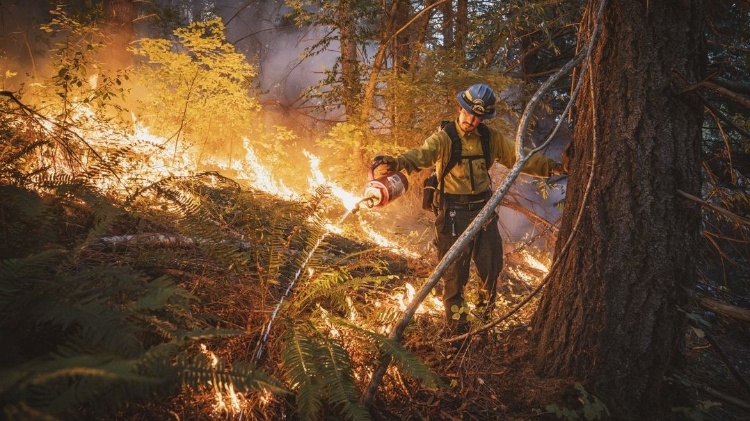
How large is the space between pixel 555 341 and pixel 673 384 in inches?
29.8

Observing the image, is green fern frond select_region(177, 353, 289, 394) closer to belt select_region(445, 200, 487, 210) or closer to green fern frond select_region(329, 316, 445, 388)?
green fern frond select_region(329, 316, 445, 388)

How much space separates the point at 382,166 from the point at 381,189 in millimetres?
246

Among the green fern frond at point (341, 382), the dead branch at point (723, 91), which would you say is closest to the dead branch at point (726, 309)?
the dead branch at point (723, 91)

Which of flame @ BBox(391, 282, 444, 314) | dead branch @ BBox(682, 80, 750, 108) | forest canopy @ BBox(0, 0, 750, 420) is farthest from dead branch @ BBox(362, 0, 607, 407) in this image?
flame @ BBox(391, 282, 444, 314)

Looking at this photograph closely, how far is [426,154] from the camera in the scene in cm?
398

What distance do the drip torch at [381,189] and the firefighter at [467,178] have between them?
0.21m

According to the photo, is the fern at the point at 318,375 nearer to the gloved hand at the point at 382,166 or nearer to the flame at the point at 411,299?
the flame at the point at 411,299

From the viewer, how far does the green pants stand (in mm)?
3828

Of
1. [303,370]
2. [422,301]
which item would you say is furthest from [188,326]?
[422,301]

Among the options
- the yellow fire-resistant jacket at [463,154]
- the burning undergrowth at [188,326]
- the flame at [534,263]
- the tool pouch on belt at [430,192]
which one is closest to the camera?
the burning undergrowth at [188,326]

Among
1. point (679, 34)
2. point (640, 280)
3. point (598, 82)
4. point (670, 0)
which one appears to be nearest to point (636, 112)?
point (598, 82)

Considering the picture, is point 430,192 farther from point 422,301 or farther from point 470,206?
point 422,301

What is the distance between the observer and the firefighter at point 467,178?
12.7 feet

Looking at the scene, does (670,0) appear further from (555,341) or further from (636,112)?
(555,341)
